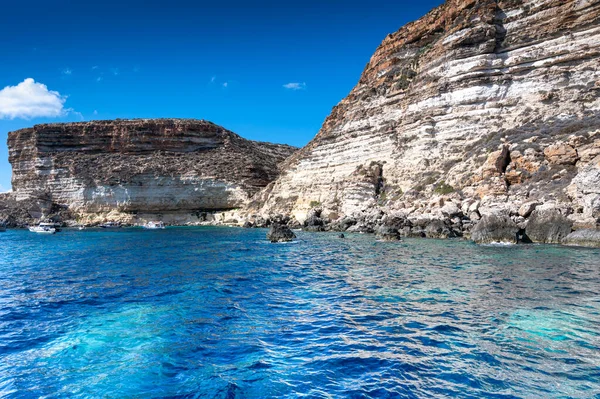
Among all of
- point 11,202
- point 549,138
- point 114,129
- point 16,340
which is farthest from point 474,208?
point 11,202

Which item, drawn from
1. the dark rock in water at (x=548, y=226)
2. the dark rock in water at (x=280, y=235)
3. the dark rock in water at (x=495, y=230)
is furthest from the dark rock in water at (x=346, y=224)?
the dark rock in water at (x=548, y=226)

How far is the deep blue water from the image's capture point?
236 inches

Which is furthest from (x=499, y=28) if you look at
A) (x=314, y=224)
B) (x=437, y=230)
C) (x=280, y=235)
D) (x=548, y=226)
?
(x=280, y=235)

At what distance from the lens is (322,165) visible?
56.5 metres

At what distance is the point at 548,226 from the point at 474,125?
748 inches

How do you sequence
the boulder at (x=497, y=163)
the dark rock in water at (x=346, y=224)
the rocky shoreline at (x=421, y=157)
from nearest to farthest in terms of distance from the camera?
the rocky shoreline at (x=421, y=157) < the boulder at (x=497, y=163) < the dark rock in water at (x=346, y=224)

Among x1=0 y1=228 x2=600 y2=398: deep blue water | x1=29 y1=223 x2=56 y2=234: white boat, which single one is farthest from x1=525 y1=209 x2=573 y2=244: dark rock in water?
x1=29 y1=223 x2=56 y2=234: white boat

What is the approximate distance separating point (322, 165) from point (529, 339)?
49.7 meters

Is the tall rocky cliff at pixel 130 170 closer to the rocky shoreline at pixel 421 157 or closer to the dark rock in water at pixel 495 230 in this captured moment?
the rocky shoreline at pixel 421 157

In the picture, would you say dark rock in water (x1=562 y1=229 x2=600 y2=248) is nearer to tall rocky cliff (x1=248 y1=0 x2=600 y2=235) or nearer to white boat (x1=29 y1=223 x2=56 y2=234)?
tall rocky cliff (x1=248 y1=0 x2=600 y2=235)

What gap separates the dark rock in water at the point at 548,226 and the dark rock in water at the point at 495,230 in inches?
48.2

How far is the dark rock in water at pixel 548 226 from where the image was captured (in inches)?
875

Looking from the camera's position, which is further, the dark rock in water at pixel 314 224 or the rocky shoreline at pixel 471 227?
the dark rock in water at pixel 314 224

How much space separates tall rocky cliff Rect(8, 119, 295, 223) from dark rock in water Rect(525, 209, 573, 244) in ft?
190
